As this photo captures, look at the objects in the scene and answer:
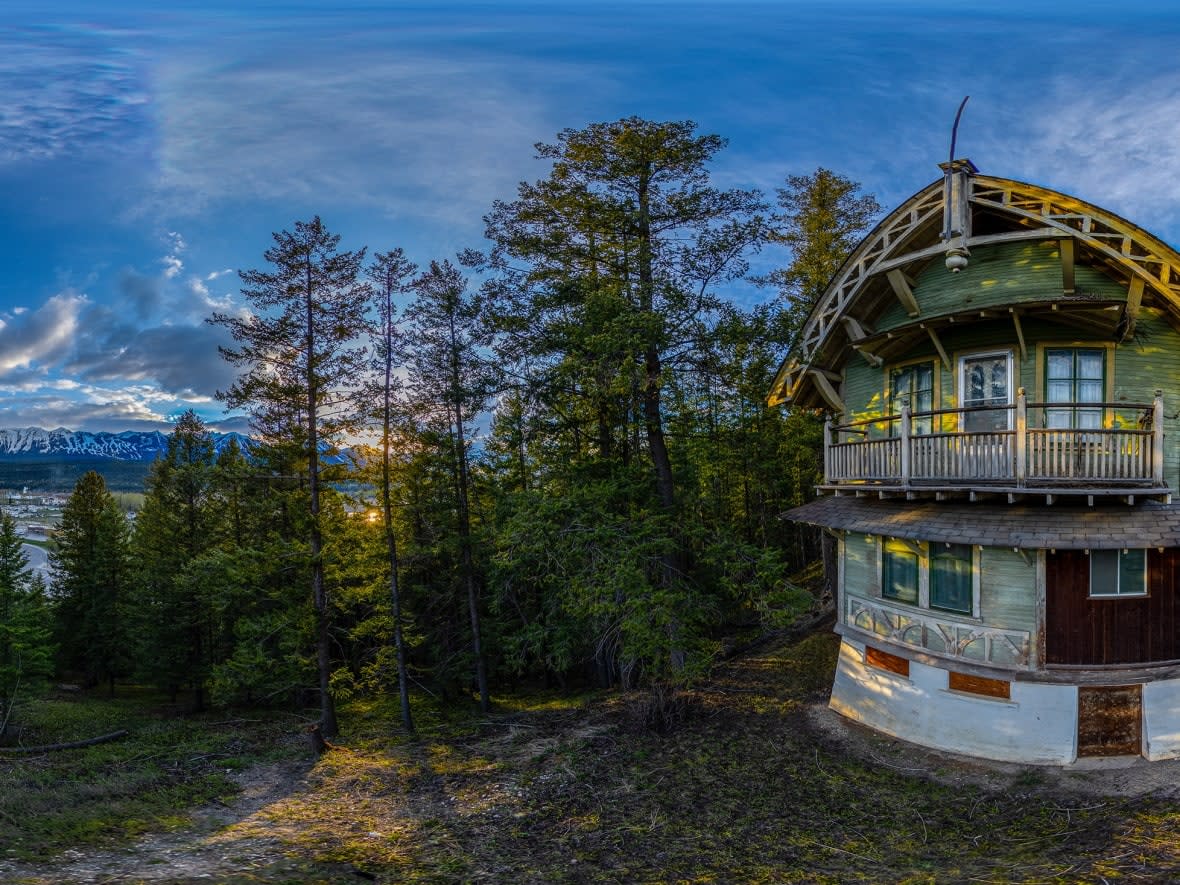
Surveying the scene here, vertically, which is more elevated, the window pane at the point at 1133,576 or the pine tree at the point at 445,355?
the pine tree at the point at 445,355

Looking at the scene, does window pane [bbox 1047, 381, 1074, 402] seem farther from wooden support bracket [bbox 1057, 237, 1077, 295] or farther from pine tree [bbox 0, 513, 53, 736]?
pine tree [bbox 0, 513, 53, 736]

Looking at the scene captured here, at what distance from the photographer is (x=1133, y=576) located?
468 inches

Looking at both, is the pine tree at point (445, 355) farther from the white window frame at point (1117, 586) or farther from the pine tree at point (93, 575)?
the pine tree at point (93, 575)

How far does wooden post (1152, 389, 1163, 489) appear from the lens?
1084 centimetres

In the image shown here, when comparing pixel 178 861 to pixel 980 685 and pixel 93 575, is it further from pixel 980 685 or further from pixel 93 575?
pixel 93 575

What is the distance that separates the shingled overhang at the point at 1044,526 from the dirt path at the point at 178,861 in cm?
1271

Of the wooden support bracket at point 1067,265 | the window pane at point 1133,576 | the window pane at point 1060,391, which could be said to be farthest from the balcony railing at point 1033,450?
the wooden support bracket at point 1067,265

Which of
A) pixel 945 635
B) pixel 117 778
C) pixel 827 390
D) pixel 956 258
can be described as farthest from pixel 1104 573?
pixel 117 778

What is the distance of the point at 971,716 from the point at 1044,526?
4.27 metres

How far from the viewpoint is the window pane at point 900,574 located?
46.2 ft

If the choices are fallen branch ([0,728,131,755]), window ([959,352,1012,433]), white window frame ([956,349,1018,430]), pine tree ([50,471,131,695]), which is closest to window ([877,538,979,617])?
window ([959,352,1012,433])

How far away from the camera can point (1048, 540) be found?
1120 cm

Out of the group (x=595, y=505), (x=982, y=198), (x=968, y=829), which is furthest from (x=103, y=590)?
(x=982, y=198)

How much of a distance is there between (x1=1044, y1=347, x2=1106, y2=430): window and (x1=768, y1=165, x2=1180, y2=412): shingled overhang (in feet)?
1.94
